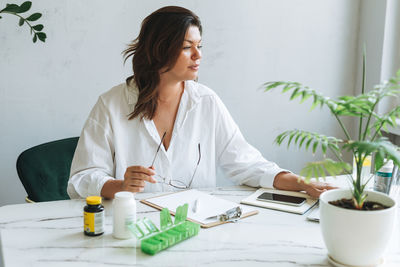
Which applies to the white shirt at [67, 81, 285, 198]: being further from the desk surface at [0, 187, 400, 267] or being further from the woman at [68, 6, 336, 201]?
the desk surface at [0, 187, 400, 267]

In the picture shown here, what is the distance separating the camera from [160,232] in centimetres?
124

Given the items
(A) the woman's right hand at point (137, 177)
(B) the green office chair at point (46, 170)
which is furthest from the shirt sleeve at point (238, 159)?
(B) the green office chair at point (46, 170)

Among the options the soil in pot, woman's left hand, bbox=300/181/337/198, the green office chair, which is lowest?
the green office chair

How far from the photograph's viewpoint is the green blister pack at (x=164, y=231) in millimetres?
1169

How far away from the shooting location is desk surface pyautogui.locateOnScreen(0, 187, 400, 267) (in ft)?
3.72

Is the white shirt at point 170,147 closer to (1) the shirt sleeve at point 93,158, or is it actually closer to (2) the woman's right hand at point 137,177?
(1) the shirt sleeve at point 93,158

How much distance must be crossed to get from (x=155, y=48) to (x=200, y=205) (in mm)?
670

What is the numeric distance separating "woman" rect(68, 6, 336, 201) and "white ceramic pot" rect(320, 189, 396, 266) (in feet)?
1.75

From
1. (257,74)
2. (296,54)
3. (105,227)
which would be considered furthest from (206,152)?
(296,54)

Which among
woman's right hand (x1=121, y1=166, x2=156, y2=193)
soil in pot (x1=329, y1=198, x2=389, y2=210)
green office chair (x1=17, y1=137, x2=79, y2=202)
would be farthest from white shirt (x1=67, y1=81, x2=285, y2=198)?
soil in pot (x1=329, y1=198, x2=389, y2=210)

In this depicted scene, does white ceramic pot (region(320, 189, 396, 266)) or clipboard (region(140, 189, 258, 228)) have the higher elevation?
white ceramic pot (region(320, 189, 396, 266))

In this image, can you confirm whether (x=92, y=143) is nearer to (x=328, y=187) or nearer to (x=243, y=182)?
(x=243, y=182)

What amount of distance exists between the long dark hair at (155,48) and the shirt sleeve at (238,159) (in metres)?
0.31

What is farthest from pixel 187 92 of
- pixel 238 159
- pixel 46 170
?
pixel 46 170
